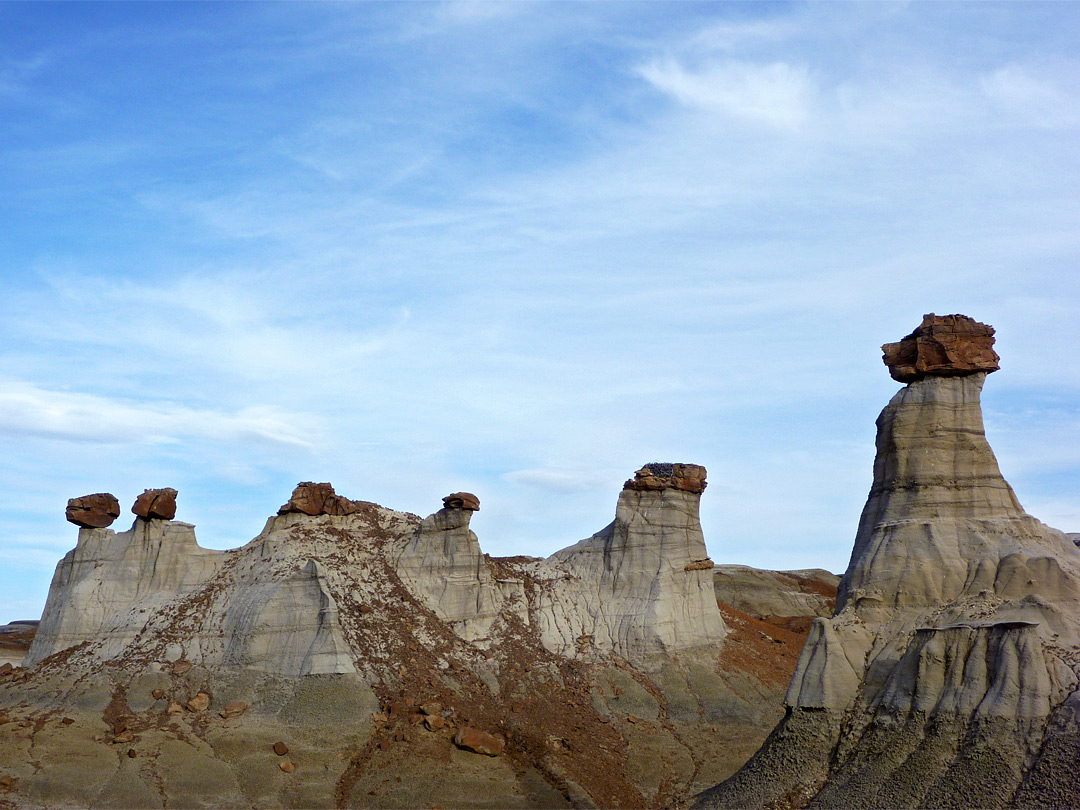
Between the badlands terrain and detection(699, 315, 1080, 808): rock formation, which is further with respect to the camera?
the badlands terrain

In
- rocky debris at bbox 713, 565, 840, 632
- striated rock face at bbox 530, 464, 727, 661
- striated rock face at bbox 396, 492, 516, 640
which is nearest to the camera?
striated rock face at bbox 396, 492, 516, 640

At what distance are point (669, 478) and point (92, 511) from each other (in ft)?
94.8

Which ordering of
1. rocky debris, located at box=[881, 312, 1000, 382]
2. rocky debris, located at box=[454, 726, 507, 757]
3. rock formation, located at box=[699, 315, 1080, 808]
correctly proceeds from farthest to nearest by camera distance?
rocky debris, located at box=[454, 726, 507, 757]
rocky debris, located at box=[881, 312, 1000, 382]
rock formation, located at box=[699, 315, 1080, 808]

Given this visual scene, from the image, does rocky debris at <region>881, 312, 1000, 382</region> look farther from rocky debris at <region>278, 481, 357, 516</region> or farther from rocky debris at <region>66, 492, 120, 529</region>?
rocky debris at <region>66, 492, 120, 529</region>

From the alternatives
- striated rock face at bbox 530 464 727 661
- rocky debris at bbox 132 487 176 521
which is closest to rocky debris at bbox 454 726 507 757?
striated rock face at bbox 530 464 727 661

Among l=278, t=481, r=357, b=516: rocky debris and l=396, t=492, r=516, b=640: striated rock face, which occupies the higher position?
l=278, t=481, r=357, b=516: rocky debris

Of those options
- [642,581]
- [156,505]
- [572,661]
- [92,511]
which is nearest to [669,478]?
[642,581]

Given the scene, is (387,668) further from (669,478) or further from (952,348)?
(952,348)

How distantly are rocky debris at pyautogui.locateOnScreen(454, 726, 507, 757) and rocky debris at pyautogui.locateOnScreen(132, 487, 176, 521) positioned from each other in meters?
A: 20.1

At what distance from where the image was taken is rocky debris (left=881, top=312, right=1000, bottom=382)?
35.8 meters

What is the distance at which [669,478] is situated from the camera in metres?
56.2

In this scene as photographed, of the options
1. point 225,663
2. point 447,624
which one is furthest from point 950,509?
point 225,663

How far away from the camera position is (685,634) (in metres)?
53.9

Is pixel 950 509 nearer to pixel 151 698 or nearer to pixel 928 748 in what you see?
pixel 928 748
